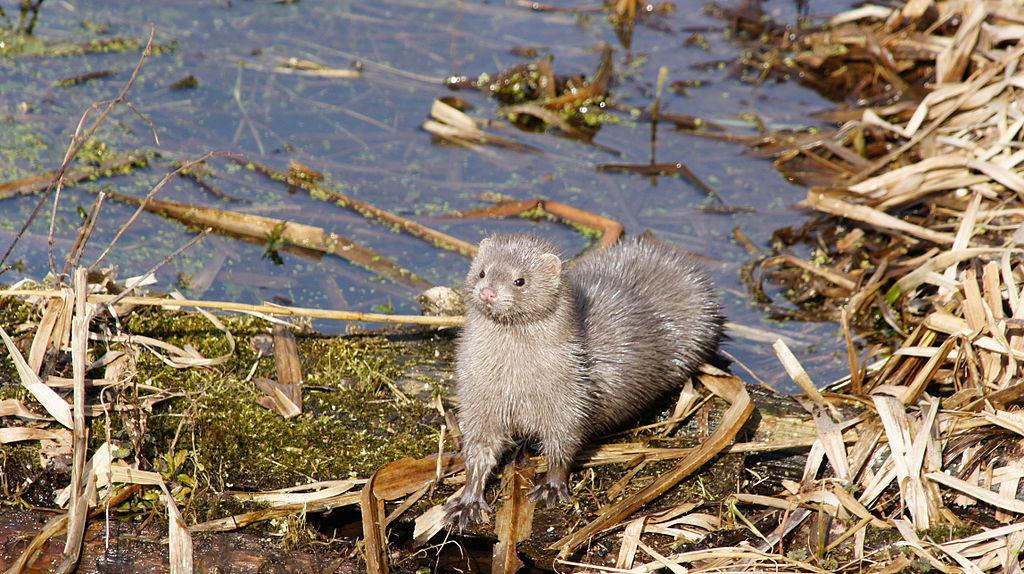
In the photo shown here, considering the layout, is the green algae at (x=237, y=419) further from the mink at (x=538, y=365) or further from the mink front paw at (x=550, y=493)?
the mink front paw at (x=550, y=493)

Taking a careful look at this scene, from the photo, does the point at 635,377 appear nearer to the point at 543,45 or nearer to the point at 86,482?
the point at 86,482

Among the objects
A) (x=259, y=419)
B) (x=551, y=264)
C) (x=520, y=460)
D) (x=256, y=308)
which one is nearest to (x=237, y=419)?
(x=259, y=419)

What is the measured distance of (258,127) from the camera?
8.11 metres

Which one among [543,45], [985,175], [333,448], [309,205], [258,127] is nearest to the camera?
[333,448]

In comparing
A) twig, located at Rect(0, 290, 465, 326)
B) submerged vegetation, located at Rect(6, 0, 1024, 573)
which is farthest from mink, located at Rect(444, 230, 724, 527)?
twig, located at Rect(0, 290, 465, 326)

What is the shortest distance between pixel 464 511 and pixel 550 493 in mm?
414

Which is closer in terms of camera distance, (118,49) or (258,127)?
(258,127)

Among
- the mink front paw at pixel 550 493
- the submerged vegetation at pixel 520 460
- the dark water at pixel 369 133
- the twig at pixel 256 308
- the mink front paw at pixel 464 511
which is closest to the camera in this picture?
the submerged vegetation at pixel 520 460

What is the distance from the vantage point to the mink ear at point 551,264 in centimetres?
438

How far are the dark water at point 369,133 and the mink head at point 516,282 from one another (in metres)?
1.86

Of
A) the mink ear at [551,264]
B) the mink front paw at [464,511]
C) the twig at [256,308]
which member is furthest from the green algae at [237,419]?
the mink ear at [551,264]

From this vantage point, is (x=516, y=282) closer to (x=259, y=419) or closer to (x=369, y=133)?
(x=259, y=419)

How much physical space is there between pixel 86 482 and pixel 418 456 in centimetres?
145

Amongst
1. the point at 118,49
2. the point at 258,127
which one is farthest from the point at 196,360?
the point at 118,49
